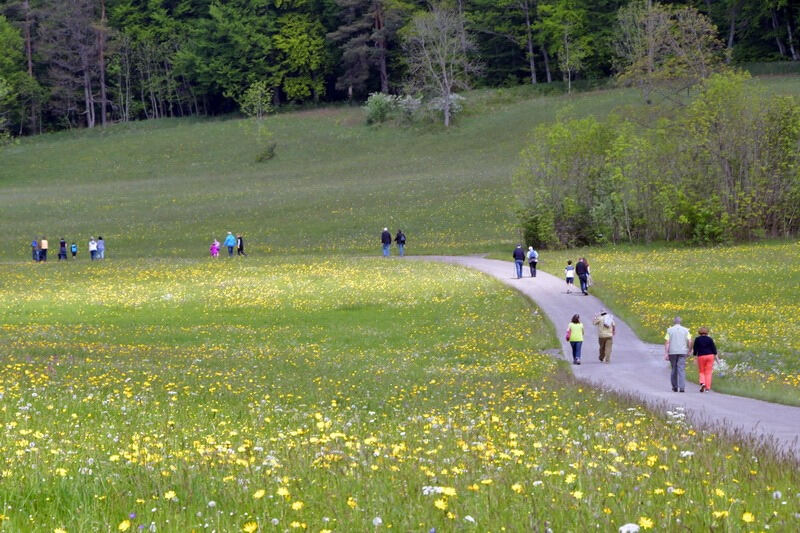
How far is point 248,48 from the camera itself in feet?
419

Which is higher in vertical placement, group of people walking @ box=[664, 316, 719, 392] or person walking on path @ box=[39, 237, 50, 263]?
person walking on path @ box=[39, 237, 50, 263]

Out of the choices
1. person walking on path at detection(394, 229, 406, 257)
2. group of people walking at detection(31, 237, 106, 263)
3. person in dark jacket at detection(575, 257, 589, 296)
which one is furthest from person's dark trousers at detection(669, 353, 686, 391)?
group of people walking at detection(31, 237, 106, 263)

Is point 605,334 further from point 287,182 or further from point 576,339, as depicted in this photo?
point 287,182

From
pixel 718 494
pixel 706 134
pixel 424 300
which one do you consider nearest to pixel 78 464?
pixel 718 494

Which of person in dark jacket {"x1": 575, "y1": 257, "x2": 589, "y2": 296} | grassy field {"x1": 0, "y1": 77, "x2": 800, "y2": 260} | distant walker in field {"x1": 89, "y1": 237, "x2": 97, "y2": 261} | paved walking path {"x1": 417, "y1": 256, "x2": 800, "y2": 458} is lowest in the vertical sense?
paved walking path {"x1": 417, "y1": 256, "x2": 800, "y2": 458}

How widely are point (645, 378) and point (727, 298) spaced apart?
12.2 meters

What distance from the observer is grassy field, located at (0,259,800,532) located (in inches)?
215

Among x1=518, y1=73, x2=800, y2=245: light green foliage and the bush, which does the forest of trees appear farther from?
x1=518, y1=73, x2=800, y2=245: light green foliage

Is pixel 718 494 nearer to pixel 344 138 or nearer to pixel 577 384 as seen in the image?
pixel 577 384

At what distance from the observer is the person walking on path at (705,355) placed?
18.9 metres

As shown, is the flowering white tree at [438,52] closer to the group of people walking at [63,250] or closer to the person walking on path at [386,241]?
the person walking on path at [386,241]

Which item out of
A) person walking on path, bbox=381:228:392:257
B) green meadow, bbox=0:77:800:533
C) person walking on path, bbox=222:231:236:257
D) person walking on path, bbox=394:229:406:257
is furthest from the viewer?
person walking on path, bbox=222:231:236:257

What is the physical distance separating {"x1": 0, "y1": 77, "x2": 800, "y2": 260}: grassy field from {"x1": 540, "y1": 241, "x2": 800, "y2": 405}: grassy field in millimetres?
14231

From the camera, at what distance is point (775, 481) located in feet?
21.7
